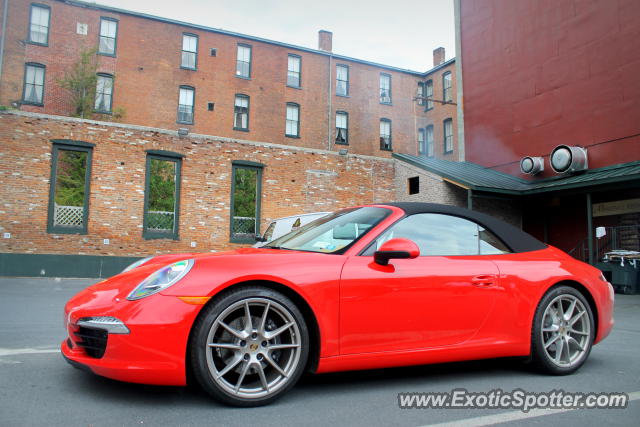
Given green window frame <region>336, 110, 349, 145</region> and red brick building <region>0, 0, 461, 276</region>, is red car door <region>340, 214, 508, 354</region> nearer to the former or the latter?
red brick building <region>0, 0, 461, 276</region>

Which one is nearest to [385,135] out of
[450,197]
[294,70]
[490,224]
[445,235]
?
[294,70]

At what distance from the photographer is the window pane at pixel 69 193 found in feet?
53.4

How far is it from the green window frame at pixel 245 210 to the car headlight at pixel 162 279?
15.5 m

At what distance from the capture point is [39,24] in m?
26.8

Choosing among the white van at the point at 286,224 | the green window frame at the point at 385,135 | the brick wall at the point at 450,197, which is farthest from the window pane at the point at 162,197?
the green window frame at the point at 385,135

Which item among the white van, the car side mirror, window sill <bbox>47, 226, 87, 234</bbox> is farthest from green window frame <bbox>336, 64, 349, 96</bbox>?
A: the car side mirror

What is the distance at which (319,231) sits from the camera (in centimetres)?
394

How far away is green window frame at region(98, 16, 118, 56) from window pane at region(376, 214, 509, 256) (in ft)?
93.3

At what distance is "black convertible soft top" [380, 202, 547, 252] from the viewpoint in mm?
Result: 3981

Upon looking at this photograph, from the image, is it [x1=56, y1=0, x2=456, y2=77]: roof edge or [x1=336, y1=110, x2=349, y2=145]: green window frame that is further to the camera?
[x1=336, y1=110, x2=349, y2=145]: green window frame

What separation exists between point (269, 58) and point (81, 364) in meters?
30.4

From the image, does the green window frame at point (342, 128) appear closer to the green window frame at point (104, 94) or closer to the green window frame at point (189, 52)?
the green window frame at point (189, 52)

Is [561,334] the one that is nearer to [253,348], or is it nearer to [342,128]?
[253,348]

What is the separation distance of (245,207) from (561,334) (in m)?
15.6
